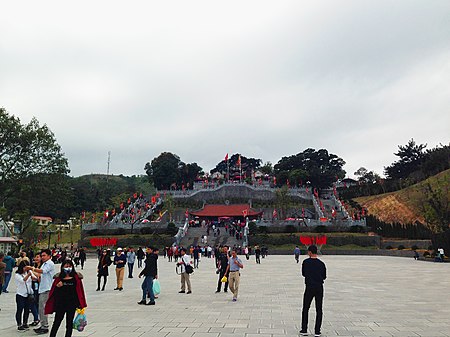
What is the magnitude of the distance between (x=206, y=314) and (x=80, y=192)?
268 ft

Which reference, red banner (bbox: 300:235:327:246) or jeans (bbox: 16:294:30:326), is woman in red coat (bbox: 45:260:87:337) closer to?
jeans (bbox: 16:294:30:326)

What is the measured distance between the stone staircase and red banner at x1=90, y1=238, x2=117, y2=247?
23.5 ft

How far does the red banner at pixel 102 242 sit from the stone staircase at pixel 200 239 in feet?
23.5

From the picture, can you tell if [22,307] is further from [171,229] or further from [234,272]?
[171,229]

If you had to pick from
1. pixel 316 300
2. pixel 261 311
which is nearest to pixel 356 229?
pixel 261 311

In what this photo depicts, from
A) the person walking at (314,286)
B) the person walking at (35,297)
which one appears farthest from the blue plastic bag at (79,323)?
the person walking at (314,286)

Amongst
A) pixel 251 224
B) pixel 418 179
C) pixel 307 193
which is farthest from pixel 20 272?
pixel 418 179

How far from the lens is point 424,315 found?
8859mm

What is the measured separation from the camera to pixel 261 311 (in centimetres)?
927

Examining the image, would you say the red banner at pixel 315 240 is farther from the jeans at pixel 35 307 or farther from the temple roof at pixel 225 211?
the jeans at pixel 35 307

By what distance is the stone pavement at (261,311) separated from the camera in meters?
7.29

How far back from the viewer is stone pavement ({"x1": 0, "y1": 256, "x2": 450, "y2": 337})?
23.9ft

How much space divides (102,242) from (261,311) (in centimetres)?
3438

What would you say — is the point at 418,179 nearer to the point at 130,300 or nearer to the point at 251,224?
the point at 251,224
